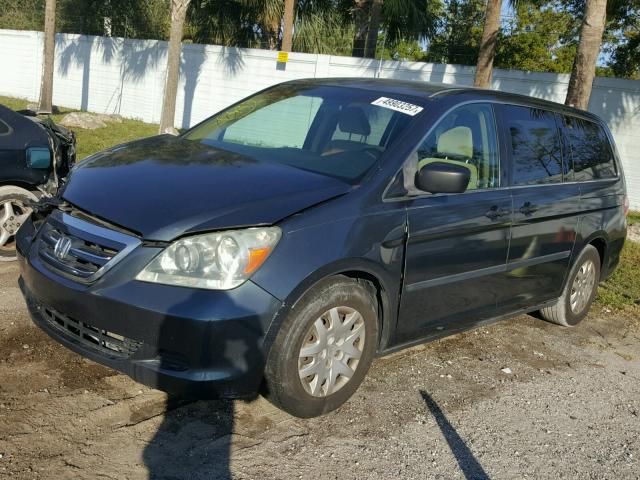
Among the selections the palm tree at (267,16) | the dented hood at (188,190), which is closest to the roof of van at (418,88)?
the dented hood at (188,190)

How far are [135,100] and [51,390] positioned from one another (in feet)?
63.4

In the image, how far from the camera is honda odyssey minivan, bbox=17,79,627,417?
3166mm

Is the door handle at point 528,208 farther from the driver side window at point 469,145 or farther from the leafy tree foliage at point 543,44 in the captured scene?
the leafy tree foliage at point 543,44

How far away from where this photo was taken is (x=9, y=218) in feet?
18.5

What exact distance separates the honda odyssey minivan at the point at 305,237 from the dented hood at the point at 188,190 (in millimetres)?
12

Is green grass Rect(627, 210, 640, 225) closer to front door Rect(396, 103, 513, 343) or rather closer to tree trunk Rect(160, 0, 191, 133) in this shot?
front door Rect(396, 103, 513, 343)

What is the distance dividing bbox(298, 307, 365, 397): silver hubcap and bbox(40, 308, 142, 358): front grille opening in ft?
2.74

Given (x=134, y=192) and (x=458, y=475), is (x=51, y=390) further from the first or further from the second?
(x=458, y=475)

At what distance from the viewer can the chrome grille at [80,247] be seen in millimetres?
3240

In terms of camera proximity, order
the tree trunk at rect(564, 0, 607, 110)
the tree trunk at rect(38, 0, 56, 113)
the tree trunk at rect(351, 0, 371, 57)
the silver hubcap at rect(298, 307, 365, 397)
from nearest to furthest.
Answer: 1. the silver hubcap at rect(298, 307, 365, 397)
2. the tree trunk at rect(564, 0, 607, 110)
3. the tree trunk at rect(38, 0, 56, 113)
4. the tree trunk at rect(351, 0, 371, 57)

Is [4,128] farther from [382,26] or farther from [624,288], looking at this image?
[382,26]

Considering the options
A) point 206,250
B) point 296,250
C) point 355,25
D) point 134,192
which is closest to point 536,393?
point 296,250

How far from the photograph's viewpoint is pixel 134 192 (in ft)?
11.6

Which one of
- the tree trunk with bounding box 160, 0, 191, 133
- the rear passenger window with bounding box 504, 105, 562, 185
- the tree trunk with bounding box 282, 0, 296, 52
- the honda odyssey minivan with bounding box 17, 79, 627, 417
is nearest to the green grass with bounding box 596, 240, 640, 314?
the honda odyssey minivan with bounding box 17, 79, 627, 417
